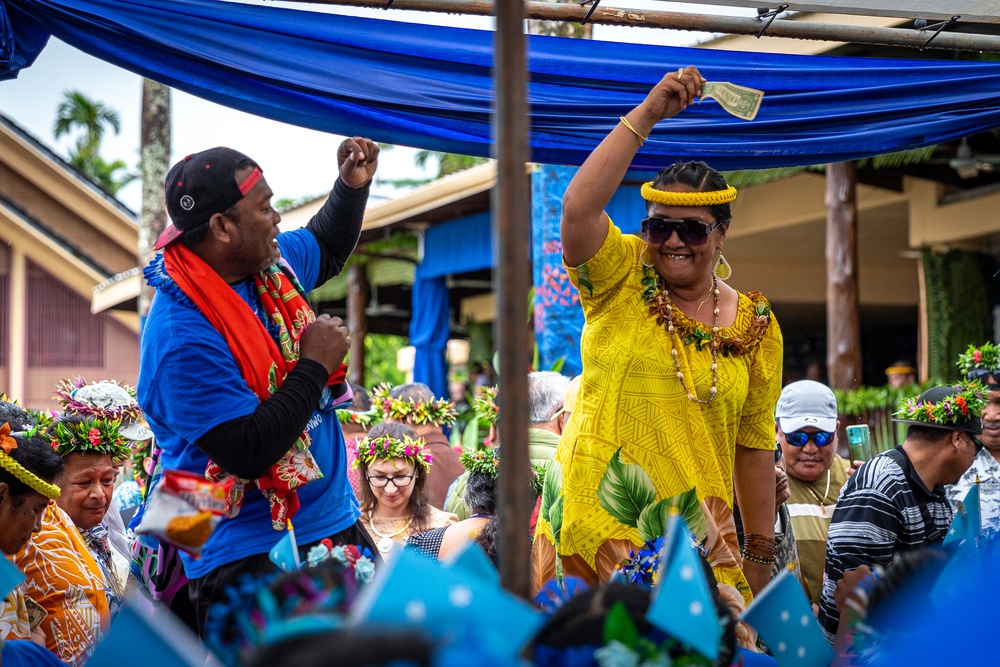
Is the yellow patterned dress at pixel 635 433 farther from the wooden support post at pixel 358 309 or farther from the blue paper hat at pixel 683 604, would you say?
the wooden support post at pixel 358 309

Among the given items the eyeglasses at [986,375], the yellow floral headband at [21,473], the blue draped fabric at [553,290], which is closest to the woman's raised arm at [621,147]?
the yellow floral headband at [21,473]

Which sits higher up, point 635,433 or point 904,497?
point 635,433

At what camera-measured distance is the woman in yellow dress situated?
2.61 metres

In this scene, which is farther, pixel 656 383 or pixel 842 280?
pixel 842 280

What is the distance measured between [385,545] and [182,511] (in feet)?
10.5

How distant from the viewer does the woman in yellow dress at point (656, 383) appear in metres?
2.61

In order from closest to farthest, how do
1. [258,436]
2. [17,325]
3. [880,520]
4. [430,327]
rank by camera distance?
[258,436]
[880,520]
[430,327]
[17,325]

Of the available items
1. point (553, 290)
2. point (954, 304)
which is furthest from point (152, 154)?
point (954, 304)

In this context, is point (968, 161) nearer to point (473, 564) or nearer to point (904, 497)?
point (904, 497)

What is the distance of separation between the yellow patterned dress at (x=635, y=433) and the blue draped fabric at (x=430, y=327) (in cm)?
924

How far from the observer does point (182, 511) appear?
67.8 inches

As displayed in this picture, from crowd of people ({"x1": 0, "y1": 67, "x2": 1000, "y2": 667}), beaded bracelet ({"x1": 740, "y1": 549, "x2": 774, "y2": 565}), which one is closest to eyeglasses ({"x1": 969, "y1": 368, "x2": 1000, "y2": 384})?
crowd of people ({"x1": 0, "y1": 67, "x2": 1000, "y2": 667})

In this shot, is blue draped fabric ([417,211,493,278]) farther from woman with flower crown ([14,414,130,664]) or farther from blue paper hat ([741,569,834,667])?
blue paper hat ([741,569,834,667])

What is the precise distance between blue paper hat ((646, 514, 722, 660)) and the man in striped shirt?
2138 millimetres
